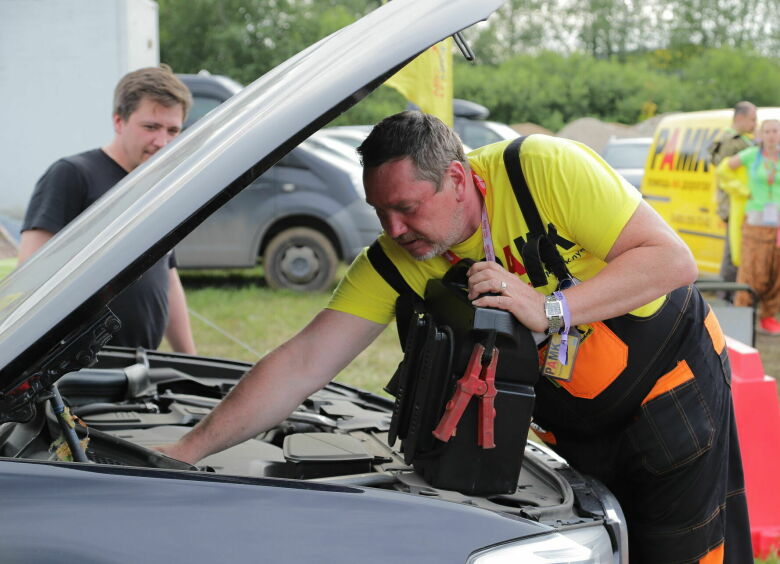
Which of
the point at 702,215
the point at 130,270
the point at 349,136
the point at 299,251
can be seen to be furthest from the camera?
the point at 349,136

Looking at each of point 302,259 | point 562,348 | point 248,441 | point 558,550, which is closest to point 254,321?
point 302,259

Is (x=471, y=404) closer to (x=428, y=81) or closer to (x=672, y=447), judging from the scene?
(x=672, y=447)

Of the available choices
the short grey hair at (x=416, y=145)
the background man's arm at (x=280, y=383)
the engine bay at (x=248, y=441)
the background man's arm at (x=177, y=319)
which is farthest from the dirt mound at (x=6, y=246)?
the short grey hair at (x=416, y=145)

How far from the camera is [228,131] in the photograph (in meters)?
1.47

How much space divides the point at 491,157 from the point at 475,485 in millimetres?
764

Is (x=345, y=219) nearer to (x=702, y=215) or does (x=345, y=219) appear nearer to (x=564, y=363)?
(x=702, y=215)

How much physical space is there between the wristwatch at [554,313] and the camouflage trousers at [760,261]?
5.65 metres

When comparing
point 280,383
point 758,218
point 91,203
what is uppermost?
point 91,203

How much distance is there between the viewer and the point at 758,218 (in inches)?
275

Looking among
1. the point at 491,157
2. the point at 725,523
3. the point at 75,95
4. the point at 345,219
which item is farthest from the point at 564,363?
the point at 345,219

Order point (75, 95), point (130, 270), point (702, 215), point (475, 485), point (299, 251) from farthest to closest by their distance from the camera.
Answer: point (299, 251)
point (702, 215)
point (75, 95)
point (475, 485)
point (130, 270)

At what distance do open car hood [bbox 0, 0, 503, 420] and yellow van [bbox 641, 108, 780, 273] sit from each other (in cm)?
665

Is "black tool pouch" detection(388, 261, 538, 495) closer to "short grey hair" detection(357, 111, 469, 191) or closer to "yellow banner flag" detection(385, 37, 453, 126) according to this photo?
"short grey hair" detection(357, 111, 469, 191)

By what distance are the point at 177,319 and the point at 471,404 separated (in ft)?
7.11
